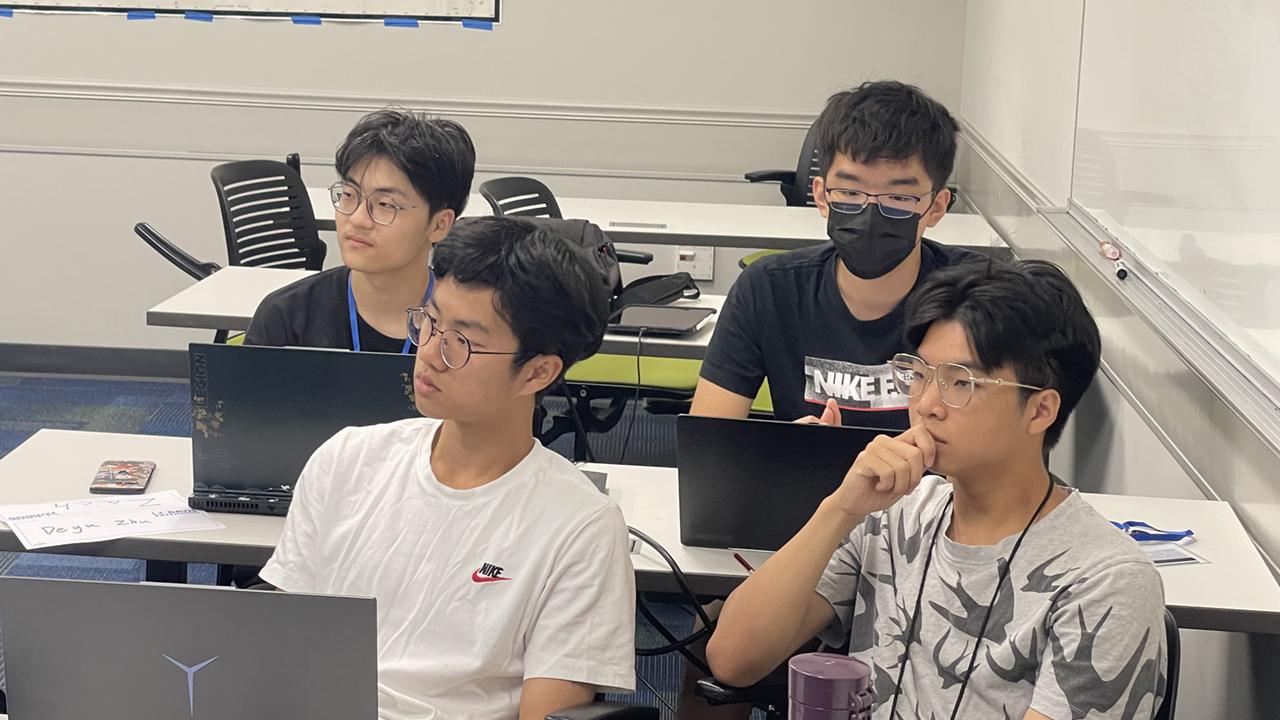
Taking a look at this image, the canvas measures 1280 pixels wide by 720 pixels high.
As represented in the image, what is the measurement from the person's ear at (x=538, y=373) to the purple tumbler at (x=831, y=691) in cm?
79

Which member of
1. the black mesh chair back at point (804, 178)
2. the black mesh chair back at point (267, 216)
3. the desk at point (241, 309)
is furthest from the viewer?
the black mesh chair back at point (804, 178)

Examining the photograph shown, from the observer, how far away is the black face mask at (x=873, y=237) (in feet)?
7.51

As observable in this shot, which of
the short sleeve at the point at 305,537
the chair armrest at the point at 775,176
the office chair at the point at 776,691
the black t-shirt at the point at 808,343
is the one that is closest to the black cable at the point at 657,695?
the black t-shirt at the point at 808,343

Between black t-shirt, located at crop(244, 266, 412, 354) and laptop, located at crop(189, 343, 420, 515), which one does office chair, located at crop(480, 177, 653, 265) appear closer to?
black t-shirt, located at crop(244, 266, 412, 354)

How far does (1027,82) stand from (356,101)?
2683 mm

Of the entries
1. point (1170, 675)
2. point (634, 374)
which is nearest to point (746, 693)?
point (1170, 675)

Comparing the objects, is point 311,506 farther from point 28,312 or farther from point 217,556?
point 28,312

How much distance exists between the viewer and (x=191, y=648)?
1.20 m

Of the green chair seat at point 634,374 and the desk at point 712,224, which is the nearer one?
the green chair seat at point 634,374

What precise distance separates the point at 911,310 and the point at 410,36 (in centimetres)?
413

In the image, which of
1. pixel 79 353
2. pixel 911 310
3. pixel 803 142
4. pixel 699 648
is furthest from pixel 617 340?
pixel 79 353

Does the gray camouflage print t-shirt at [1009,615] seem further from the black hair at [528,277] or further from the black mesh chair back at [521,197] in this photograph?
the black mesh chair back at [521,197]

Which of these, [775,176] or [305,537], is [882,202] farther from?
[775,176]

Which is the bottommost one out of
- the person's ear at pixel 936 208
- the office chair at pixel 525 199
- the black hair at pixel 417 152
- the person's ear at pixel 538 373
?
the person's ear at pixel 538 373
